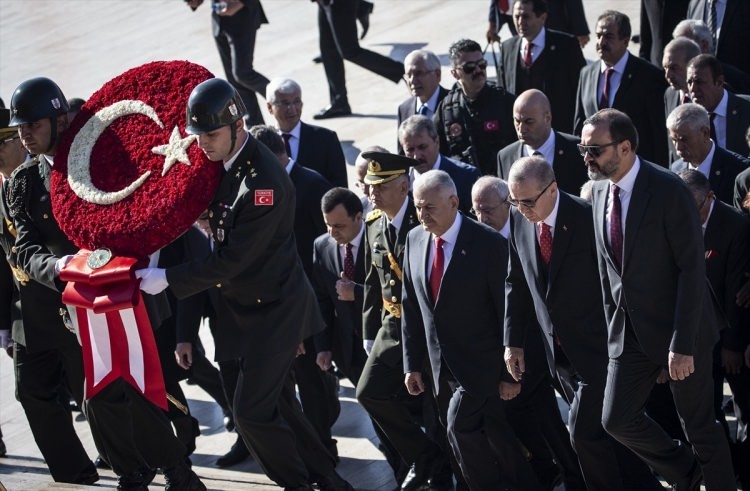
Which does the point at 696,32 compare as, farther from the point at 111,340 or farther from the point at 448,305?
the point at 111,340

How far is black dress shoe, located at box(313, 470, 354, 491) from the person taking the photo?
681 centimetres

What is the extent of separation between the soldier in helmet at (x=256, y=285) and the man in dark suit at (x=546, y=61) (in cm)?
338

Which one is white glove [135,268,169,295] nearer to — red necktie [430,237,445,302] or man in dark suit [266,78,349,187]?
red necktie [430,237,445,302]

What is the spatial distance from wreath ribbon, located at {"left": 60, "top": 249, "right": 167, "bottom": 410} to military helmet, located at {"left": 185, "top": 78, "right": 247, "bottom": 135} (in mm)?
733

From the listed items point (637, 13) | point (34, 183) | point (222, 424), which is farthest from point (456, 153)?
point (637, 13)

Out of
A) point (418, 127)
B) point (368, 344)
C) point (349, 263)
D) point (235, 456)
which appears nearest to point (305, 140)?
point (418, 127)

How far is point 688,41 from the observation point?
8.01m

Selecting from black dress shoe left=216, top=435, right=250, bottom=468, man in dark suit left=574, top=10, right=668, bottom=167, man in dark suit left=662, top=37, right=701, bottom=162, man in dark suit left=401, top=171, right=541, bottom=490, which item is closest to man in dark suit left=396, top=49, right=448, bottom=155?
man in dark suit left=574, top=10, right=668, bottom=167

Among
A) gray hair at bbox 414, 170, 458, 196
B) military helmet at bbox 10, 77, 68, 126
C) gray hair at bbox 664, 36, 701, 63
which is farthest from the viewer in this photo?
gray hair at bbox 664, 36, 701, 63

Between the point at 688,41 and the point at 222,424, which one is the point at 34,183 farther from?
the point at 688,41

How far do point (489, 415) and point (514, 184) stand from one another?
128 centimetres

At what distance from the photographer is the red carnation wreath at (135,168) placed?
578 cm

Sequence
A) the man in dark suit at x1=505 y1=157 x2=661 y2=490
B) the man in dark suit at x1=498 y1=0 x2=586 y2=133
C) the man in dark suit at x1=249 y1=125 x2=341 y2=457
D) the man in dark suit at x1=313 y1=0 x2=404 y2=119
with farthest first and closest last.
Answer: the man in dark suit at x1=313 y1=0 x2=404 y2=119, the man in dark suit at x1=498 y1=0 x2=586 y2=133, the man in dark suit at x1=249 y1=125 x2=341 y2=457, the man in dark suit at x1=505 y1=157 x2=661 y2=490

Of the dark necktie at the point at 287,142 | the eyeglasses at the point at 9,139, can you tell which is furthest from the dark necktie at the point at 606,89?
the eyeglasses at the point at 9,139
